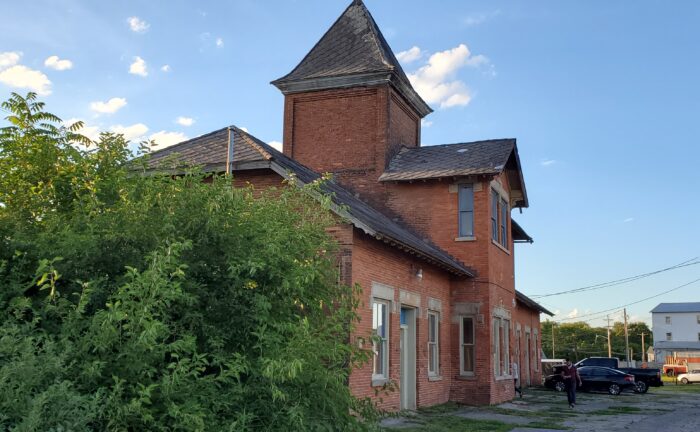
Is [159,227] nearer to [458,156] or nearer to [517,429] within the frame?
[517,429]

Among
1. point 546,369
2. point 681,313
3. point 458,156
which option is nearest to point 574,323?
point 681,313

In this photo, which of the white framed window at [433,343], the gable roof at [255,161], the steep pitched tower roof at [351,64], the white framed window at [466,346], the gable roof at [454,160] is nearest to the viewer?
the gable roof at [255,161]

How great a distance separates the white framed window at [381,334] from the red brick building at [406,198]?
30 mm

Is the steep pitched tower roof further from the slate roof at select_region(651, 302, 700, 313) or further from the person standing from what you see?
the slate roof at select_region(651, 302, 700, 313)

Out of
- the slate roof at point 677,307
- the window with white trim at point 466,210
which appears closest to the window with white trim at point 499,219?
the window with white trim at point 466,210

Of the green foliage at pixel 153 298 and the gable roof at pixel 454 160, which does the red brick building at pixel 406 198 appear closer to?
the gable roof at pixel 454 160

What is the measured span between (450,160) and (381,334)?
7965 millimetres

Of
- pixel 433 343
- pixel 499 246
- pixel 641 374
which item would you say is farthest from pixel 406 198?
pixel 641 374

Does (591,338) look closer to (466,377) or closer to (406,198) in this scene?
Result: (466,377)

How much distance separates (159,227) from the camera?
7.72 m

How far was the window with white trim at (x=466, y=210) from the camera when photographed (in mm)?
22031

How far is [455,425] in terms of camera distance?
15.4 metres

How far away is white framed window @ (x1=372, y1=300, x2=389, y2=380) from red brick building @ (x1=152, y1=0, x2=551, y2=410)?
0.10ft

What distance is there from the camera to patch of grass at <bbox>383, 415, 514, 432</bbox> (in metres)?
14.4
